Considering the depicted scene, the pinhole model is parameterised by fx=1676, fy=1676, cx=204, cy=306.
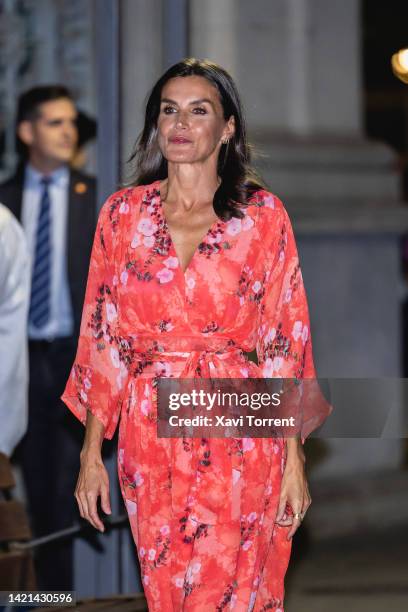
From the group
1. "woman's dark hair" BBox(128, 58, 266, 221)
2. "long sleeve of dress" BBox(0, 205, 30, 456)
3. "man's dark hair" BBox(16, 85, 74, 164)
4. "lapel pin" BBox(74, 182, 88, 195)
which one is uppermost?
"woman's dark hair" BBox(128, 58, 266, 221)

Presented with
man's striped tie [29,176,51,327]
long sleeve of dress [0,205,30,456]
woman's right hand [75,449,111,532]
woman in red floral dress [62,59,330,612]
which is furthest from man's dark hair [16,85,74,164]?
woman's right hand [75,449,111,532]

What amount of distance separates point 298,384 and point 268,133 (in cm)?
448

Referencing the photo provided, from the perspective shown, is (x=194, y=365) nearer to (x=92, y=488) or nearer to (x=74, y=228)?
(x=92, y=488)

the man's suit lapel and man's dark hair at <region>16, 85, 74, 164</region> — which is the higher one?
man's dark hair at <region>16, 85, 74, 164</region>

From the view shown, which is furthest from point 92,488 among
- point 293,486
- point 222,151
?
point 222,151

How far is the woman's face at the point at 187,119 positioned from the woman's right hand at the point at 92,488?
80 centimetres

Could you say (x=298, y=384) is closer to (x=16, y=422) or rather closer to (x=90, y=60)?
(x=16, y=422)

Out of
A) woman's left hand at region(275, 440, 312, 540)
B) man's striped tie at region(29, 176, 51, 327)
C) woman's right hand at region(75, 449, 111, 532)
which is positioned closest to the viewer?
woman's right hand at region(75, 449, 111, 532)

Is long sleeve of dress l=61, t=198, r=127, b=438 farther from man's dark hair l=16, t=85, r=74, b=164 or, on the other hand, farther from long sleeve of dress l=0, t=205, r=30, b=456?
man's dark hair l=16, t=85, r=74, b=164

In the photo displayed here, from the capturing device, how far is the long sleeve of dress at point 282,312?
429 centimetres

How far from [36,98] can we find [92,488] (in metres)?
3.07

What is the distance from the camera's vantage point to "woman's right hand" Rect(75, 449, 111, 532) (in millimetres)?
4176

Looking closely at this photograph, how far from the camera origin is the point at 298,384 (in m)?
4.38

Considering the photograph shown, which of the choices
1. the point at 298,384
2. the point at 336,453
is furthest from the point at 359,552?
the point at 298,384
